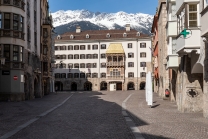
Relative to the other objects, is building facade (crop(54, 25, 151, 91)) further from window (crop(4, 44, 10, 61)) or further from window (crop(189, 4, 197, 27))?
window (crop(189, 4, 197, 27))

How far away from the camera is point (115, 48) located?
86.1 metres

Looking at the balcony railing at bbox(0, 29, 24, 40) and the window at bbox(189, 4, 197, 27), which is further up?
the balcony railing at bbox(0, 29, 24, 40)

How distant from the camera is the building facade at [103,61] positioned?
3356 inches

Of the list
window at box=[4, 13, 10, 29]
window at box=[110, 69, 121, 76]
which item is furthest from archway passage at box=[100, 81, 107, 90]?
window at box=[4, 13, 10, 29]

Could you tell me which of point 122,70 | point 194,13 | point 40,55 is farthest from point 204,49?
point 122,70

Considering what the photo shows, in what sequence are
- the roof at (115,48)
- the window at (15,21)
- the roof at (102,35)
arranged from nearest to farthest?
the window at (15,21)
the roof at (115,48)
the roof at (102,35)

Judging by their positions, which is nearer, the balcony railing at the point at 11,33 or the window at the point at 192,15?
the window at the point at 192,15

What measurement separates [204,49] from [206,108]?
3.33m

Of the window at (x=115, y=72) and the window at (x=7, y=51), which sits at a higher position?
the window at (x=7, y=51)

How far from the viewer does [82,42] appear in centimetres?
8825

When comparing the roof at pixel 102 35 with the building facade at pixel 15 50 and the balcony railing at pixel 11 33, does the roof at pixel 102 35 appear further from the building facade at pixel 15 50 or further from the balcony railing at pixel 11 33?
the balcony railing at pixel 11 33

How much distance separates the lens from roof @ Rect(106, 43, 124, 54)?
85.0m

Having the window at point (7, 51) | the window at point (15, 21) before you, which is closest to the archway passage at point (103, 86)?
the window at point (15, 21)

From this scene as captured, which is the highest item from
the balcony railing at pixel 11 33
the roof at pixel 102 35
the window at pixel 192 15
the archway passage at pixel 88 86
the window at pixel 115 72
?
the roof at pixel 102 35
